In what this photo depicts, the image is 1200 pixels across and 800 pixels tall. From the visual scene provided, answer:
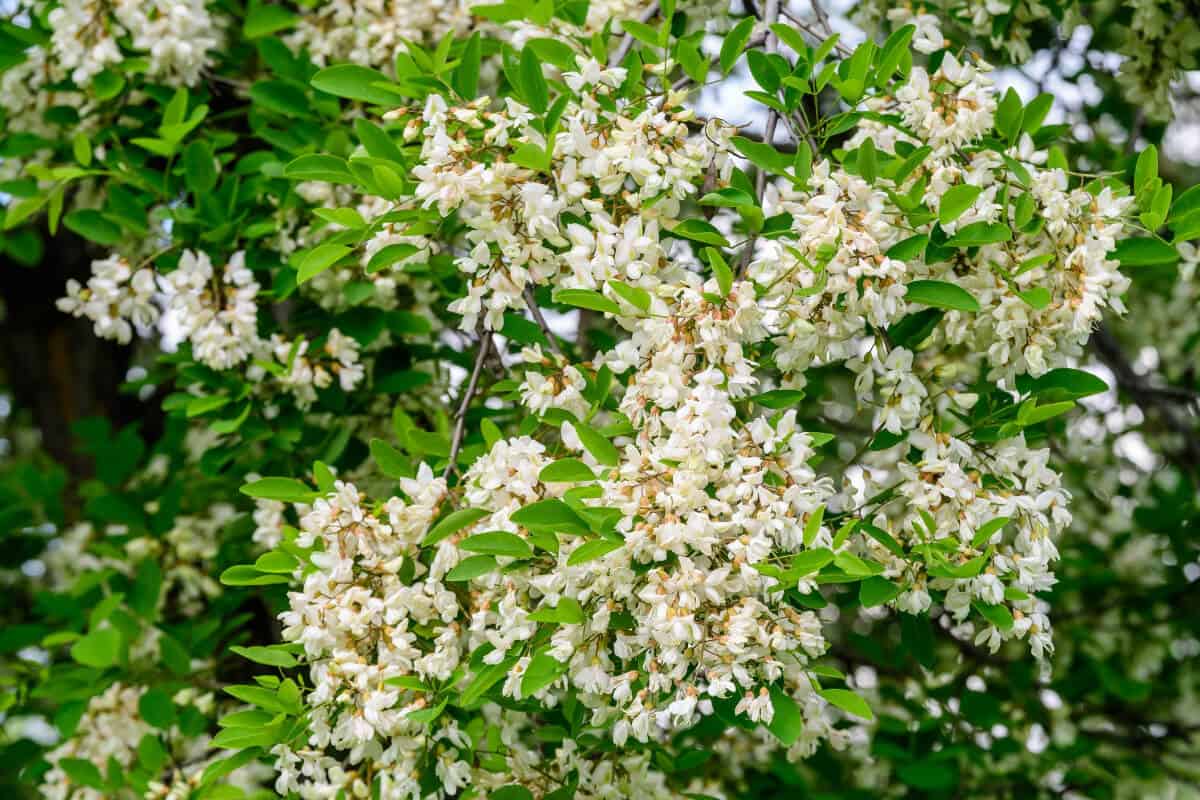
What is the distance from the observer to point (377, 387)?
344 cm

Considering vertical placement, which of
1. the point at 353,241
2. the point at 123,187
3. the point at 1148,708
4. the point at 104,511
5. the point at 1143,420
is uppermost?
the point at 353,241

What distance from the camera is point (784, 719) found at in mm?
2105

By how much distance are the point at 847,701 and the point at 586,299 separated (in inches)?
32.7

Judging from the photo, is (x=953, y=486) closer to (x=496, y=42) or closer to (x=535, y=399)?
(x=535, y=399)

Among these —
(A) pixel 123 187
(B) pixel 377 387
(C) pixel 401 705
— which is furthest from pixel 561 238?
(A) pixel 123 187

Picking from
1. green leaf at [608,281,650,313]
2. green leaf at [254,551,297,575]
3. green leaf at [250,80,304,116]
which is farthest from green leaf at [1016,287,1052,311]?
green leaf at [250,80,304,116]

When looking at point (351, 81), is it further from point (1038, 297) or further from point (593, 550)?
point (1038, 297)

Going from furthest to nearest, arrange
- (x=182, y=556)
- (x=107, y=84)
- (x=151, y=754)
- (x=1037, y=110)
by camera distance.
Answer: (x=182, y=556), (x=107, y=84), (x=151, y=754), (x=1037, y=110)

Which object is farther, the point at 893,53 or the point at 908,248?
the point at 893,53

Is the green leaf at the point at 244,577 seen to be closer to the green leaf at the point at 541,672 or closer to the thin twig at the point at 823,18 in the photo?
the green leaf at the point at 541,672

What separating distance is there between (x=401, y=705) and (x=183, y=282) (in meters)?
1.34

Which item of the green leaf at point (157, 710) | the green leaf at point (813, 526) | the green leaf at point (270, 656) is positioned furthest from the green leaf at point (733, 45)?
the green leaf at point (157, 710)

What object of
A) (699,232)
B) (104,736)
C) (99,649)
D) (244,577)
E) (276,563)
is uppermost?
(699,232)

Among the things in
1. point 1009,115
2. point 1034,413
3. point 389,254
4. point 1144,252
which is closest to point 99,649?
point 389,254
